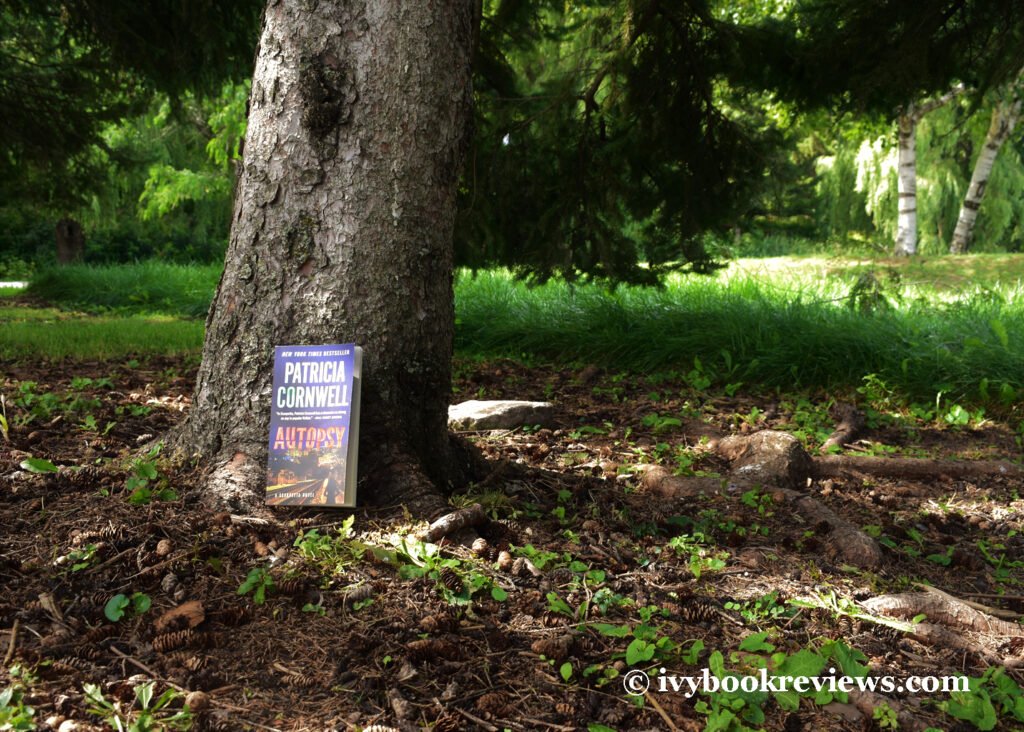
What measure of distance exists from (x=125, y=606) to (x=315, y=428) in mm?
773

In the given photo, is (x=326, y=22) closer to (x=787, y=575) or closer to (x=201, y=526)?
(x=201, y=526)

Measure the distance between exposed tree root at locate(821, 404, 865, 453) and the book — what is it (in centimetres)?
274

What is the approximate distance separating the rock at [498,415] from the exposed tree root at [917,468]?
1461 mm

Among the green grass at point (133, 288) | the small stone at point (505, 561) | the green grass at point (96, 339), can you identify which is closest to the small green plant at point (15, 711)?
the small stone at point (505, 561)

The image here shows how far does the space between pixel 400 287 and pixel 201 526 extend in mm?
1008

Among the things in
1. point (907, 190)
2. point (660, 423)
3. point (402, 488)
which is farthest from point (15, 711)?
point (907, 190)

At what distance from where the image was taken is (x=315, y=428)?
263 centimetres

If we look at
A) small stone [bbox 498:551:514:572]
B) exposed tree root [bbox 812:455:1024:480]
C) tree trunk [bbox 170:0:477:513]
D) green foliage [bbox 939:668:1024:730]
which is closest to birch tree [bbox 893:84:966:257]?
exposed tree root [bbox 812:455:1024:480]

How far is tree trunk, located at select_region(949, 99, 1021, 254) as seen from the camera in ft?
49.3

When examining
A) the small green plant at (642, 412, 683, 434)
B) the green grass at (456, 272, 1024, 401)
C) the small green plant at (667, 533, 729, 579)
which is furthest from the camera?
the green grass at (456, 272, 1024, 401)

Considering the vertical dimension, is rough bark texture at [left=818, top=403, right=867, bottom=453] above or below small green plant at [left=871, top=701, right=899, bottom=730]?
above

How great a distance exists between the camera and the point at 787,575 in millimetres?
2602

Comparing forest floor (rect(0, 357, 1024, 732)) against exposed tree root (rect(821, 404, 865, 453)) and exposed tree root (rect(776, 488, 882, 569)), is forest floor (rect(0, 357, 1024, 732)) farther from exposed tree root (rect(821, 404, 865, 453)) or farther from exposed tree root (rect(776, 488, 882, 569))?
exposed tree root (rect(821, 404, 865, 453))

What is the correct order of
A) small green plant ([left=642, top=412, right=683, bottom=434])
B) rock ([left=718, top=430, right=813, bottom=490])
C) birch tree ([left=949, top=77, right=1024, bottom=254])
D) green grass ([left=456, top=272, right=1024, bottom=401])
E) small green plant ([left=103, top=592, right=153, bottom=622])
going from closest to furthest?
small green plant ([left=103, top=592, right=153, bottom=622])
rock ([left=718, top=430, right=813, bottom=490])
small green plant ([left=642, top=412, right=683, bottom=434])
green grass ([left=456, top=272, right=1024, bottom=401])
birch tree ([left=949, top=77, right=1024, bottom=254])
